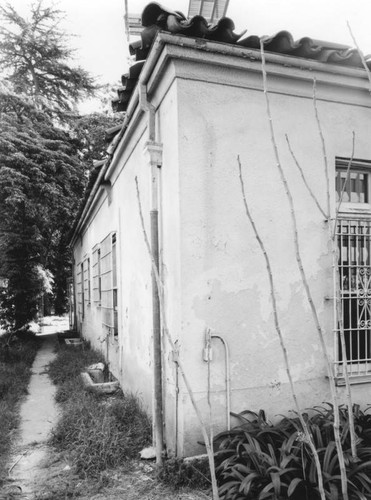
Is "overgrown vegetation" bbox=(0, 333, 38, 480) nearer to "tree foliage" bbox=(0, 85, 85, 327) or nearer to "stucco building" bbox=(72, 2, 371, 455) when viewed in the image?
"tree foliage" bbox=(0, 85, 85, 327)

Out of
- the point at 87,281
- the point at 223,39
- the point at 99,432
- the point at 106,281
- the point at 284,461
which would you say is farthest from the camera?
the point at 87,281

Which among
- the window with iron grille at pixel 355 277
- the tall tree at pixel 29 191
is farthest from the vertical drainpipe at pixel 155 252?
the tall tree at pixel 29 191

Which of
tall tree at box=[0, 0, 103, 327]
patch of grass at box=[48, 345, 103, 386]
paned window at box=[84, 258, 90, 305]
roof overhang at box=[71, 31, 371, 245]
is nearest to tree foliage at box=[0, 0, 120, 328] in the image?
tall tree at box=[0, 0, 103, 327]

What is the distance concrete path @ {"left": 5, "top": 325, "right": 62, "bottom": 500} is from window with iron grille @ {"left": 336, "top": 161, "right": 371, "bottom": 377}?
3.31m

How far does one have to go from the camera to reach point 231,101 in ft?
12.6

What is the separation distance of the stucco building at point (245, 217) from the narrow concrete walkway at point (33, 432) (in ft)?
4.33

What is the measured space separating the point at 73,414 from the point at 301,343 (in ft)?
9.46

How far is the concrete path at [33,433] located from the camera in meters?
3.64

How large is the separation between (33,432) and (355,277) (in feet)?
14.1

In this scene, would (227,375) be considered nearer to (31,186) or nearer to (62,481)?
(62,481)

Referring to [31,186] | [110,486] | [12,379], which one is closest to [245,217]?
[110,486]

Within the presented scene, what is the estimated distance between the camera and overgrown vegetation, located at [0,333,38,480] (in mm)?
4609

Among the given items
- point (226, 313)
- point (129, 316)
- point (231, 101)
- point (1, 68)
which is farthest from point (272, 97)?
point (1, 68)

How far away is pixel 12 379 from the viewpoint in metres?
7.33
